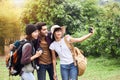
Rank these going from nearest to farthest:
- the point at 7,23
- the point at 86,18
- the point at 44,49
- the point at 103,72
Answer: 1. the point at 44,49
2. the point at 103,72
3. the point at 86,18
4. the point at 7,23

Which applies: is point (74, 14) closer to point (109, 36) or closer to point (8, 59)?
point (109, 36)

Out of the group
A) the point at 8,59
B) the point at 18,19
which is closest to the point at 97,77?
the point at 8,59

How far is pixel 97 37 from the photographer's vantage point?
1667 cm

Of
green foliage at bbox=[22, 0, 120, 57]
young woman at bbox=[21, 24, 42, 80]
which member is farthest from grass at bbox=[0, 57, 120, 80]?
young woman at bbox=[21, 24, 42, 80]

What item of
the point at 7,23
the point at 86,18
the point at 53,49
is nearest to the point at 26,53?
the point at 53,49

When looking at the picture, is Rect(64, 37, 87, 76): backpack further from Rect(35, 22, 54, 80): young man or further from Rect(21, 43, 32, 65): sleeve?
Rect(21, 43, 32, 65): sleeve

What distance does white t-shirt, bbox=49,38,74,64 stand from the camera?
623 cm

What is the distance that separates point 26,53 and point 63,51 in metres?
0.89

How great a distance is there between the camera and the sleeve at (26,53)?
5555 millimetres

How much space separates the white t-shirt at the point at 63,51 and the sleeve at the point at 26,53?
789 mm

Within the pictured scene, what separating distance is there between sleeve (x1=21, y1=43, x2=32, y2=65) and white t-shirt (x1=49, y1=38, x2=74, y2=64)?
79 centimetres

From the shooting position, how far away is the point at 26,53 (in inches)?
219

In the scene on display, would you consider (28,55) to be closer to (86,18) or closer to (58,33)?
(58,33)

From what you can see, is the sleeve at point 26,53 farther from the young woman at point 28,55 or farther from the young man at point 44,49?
the young man at point 44,49
